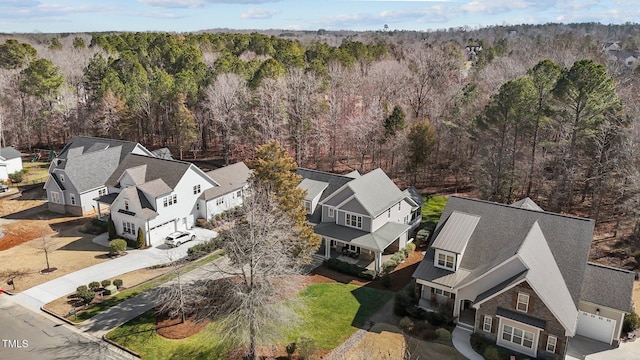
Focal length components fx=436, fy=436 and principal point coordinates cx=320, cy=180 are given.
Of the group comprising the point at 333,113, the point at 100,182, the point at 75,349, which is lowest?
the point at 75,349

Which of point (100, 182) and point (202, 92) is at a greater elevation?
point (202, 92)

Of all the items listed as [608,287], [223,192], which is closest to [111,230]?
[223,192]

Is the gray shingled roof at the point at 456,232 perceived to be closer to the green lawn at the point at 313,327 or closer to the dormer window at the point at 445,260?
the dormer window at the point at 445,260

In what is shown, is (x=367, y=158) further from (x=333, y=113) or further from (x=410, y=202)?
(x=410, y=202)

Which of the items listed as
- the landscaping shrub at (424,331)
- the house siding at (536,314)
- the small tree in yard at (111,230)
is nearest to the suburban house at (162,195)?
the small tree in yard at (111,230)

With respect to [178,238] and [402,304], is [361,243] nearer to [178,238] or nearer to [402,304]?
[402,304]

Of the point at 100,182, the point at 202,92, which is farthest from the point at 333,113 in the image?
the point at 100,182

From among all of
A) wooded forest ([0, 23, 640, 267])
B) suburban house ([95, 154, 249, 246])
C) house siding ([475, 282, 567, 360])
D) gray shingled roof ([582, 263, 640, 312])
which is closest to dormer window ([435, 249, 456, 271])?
house siding ([475, 282, 567, 360])
